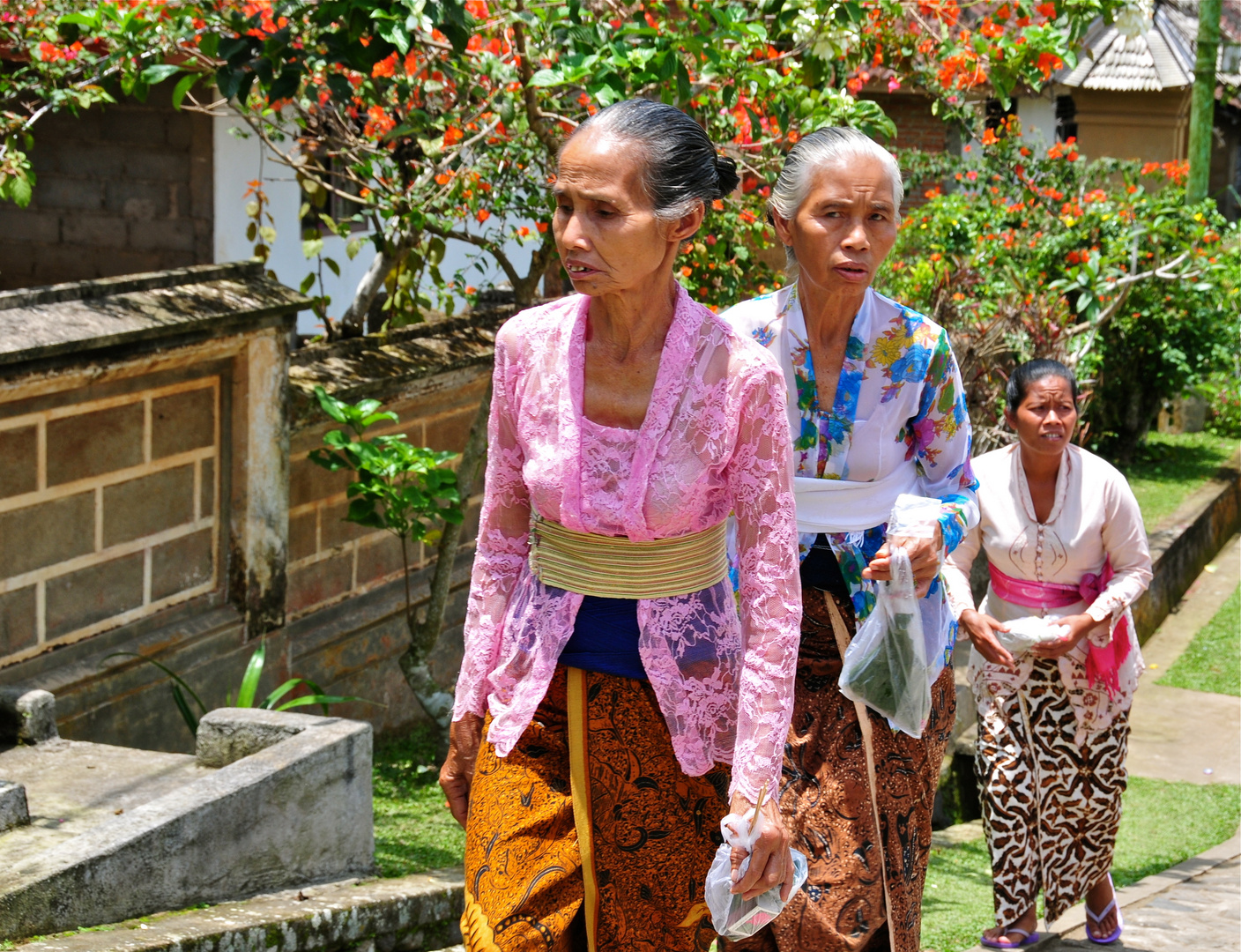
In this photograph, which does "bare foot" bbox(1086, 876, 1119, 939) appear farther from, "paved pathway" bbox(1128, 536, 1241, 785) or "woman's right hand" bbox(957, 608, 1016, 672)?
"paved pathway" bbox(1128, 536, 1241, 785)

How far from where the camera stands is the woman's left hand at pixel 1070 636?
4.58 meters

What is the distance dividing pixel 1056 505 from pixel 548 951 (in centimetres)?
266

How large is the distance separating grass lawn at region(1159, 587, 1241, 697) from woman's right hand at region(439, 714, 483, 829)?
690 centimetres

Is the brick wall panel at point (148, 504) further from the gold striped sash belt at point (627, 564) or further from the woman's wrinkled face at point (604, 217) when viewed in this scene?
the woman's wrinkled face at point (604, 217)

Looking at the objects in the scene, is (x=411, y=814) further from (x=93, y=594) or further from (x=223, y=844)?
(x=223, y=844)

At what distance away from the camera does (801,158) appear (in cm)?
326

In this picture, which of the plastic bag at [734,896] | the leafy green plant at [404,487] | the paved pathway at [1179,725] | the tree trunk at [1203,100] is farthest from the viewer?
the tree trunk at [1203,100]

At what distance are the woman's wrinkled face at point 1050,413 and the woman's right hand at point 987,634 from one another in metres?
0.56

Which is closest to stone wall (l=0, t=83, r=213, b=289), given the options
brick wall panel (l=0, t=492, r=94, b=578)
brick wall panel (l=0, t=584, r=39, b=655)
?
brick wall panel (l=0, t=492, r=94, b=578)

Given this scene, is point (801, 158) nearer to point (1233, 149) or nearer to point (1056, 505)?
point (1056, 505)

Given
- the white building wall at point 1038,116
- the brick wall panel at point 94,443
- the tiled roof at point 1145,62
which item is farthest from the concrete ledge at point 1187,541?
the white building wall at point 1038,116

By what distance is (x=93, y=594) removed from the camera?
5.14 m

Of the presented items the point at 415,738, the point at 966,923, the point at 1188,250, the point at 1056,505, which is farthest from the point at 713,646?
the point at 1188,250

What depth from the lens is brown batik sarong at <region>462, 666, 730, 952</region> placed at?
8.71ft
